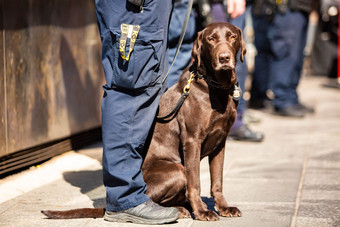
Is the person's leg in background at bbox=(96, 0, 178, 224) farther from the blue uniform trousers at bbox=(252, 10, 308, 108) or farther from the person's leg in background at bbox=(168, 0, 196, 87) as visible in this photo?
the blue uniform trousers at bbox=(252, 10, 308, 108)

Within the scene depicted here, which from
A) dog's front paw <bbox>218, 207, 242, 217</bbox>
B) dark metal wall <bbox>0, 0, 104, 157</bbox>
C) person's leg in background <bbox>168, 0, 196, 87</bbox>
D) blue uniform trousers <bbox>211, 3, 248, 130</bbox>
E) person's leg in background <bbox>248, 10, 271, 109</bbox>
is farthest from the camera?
person's leg in background <bbox>248, 10, 271, 109</bbox>

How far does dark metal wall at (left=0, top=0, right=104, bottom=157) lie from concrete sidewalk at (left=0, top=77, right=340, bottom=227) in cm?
34

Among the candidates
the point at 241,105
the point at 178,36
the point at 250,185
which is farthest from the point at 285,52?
the point at 250,185

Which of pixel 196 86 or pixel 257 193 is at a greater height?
pixel 196 86

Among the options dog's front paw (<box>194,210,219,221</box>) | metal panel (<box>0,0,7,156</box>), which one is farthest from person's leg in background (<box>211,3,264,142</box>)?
dog's front paw (<box>194,210,219,221</box>)

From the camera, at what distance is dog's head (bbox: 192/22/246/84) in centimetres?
347

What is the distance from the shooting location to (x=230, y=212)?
12.0 ft

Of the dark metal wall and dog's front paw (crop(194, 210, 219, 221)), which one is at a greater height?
the dark metal wall

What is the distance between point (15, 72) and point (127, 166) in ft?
5.40

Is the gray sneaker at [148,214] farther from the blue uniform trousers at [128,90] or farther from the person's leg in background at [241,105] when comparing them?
the person's leg in background at [241,105]

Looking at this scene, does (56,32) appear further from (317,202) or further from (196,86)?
(317,202)

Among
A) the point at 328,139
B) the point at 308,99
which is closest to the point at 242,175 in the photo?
the point at 328,139

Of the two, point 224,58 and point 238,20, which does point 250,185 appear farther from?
point 238,20

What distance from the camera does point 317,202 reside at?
403 cm
